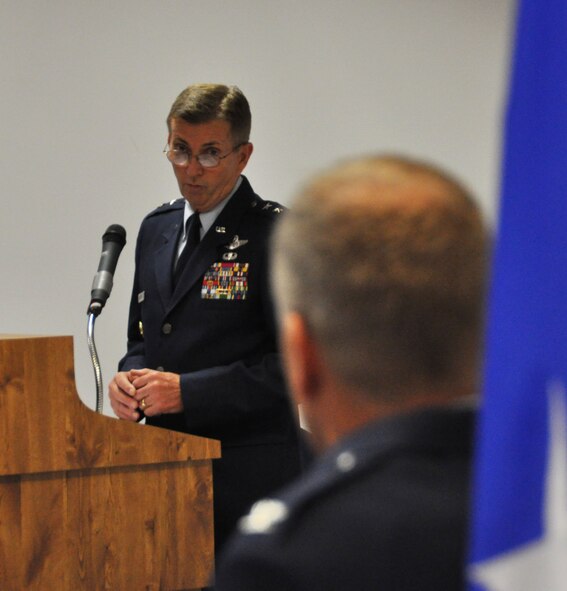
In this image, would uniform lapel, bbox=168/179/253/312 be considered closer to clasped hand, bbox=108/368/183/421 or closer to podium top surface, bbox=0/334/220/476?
clasped hand, bbox=108/368/183/421

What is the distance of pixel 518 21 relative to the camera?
0.71 m

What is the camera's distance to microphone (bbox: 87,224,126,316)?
2.29 m

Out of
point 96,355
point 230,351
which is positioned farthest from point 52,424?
point 230,351

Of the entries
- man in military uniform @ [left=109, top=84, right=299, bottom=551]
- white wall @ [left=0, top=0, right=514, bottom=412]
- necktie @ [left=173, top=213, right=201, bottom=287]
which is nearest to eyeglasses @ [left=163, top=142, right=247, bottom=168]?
man in military uniform @ [left=109, top=84, right=299, bottom=551]

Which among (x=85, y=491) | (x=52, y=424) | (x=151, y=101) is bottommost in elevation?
(x=85, y=491)

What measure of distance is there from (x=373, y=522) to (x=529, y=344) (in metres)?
0.14

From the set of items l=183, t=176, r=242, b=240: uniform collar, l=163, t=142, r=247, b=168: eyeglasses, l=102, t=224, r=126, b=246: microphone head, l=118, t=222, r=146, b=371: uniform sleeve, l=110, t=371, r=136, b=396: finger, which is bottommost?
l=110, t=371, r=136, b=396: finger

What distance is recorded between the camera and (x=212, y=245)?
93.7 inches

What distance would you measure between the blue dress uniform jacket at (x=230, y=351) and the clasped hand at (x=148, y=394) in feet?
0.08

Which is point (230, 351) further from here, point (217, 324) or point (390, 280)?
point (390, 280)

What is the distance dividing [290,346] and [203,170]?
1.67 metres

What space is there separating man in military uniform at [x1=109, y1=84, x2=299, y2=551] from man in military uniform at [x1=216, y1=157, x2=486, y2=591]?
1500 millimetres

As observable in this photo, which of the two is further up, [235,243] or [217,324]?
[235,243]

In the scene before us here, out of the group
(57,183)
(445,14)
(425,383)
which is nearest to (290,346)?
(425,383)
